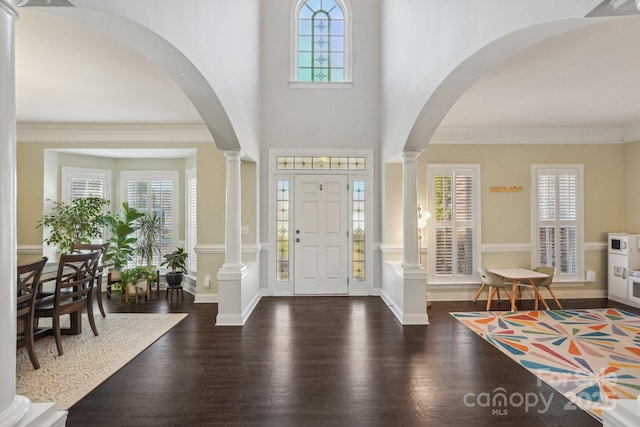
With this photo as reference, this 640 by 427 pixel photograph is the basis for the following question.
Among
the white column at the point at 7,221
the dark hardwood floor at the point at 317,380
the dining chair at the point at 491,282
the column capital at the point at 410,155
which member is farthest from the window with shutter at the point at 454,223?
the white column at the point at 7,221

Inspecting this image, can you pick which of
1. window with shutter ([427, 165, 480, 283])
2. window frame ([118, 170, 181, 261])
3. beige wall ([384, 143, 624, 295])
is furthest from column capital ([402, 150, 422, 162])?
window frame ([118, 170, 181, 261])

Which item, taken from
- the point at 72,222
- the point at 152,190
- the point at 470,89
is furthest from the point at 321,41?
the point at 72,222

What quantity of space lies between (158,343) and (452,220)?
4.57m

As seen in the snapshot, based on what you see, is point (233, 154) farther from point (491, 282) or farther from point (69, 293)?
point (491, 282)

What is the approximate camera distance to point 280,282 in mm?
6176

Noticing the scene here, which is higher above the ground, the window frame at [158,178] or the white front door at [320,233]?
the window frame at [158,178]

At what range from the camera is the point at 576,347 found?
12.4 feet

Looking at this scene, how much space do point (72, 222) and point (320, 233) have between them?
4003 mm

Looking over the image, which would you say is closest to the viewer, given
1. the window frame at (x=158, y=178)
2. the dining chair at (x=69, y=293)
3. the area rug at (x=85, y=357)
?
the area rug at (x=85, y=357)

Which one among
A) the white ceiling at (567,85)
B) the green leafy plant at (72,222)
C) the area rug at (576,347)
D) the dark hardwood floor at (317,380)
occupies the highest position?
the white ceiling at (567,85)

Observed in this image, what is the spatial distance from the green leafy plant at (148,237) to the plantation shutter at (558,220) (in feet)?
21.8

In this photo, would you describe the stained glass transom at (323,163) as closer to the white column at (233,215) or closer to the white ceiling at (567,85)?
the white column at (233,215)

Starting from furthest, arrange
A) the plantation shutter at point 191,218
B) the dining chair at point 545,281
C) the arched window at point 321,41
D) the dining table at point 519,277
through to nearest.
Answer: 1. the plantation shutter at point 191,218
2. the arched window at point 321,41
3. the dining chair at point 545,281
4. the dining table at point 519,277

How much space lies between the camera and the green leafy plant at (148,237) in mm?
6469
